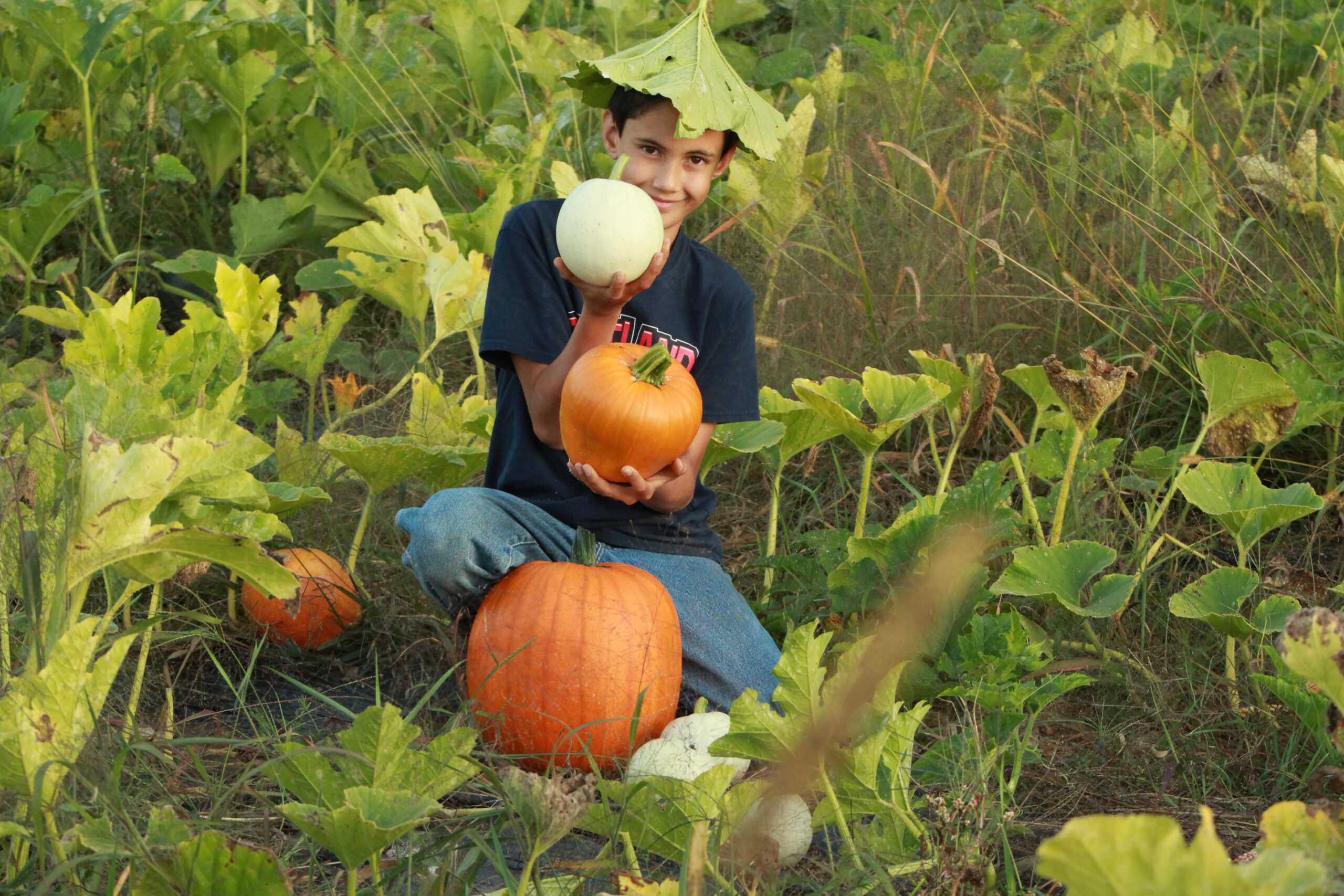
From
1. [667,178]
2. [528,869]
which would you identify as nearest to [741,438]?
[667,178]

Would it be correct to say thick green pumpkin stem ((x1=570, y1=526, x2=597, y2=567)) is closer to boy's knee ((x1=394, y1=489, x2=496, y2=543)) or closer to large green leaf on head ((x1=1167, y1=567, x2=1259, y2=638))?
boy's knee ((x1=394, y1=489, x2=496, y2=543))

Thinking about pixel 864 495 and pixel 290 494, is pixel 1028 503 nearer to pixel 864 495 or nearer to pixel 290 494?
pixel 864 495

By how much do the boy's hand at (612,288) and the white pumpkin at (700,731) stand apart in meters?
0.61

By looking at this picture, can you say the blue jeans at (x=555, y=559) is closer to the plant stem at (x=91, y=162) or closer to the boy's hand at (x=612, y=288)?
the boy's hand at (x=612, y=288)

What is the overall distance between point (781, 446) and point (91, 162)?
2.06 meters

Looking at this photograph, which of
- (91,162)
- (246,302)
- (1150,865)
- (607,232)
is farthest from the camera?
(91,162)

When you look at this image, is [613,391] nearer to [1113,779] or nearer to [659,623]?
[659,623]

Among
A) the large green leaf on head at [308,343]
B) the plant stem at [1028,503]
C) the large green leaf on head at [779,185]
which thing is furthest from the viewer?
the large green leaf on head at [779,185]

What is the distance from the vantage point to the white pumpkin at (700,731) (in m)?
1.83

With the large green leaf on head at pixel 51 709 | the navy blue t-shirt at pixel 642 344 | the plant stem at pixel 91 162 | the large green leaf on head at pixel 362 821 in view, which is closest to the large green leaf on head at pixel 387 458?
the navy blue t-shirt at pixel 642 344

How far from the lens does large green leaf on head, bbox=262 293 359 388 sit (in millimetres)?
2578

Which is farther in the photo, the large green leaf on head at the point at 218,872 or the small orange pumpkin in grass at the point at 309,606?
the small orange pumpkin in grass at the point at 309,606

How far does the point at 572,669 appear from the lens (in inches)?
75.1

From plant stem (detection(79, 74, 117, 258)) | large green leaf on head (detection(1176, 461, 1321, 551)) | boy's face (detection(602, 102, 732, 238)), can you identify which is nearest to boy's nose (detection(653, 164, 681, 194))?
boy's face (detection(602, 102, 732, 238))
